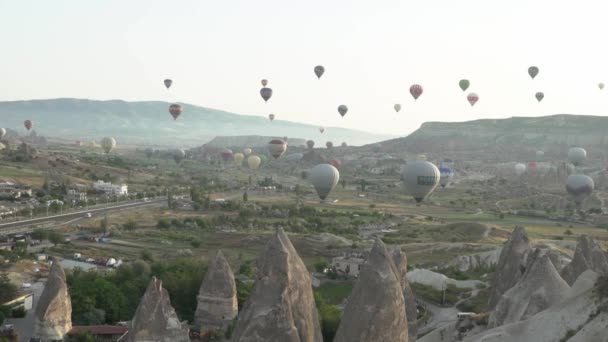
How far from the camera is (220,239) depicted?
64.4 metres

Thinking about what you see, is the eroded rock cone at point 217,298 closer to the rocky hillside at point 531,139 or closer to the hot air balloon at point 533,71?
the hot air balloon at point 533,71

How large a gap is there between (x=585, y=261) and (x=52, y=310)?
18.4m

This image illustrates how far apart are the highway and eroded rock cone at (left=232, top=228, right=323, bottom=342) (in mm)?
47452

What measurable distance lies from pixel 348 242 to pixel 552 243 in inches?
635

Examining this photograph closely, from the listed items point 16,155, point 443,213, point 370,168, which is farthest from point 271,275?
point 370,168

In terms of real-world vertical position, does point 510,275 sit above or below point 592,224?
above

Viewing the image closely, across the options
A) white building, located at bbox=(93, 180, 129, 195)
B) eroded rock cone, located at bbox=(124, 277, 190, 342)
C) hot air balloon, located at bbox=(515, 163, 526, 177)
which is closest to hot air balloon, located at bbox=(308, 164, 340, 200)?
white building, located at bbox=(93, 180, 129, 195)

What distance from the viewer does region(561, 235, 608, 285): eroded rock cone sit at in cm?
2558

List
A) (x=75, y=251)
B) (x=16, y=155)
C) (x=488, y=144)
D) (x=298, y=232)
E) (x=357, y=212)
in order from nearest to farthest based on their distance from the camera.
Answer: (x=75, y=251) < (x=298, y=232) < (x=357, y=212) < (x=16, y=155) < (x=488, y=144)

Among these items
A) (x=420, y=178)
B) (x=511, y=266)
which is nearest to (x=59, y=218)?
(x=420, y=178)

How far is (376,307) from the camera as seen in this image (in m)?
16.6

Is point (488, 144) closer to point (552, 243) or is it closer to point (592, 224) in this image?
point (592, 224)

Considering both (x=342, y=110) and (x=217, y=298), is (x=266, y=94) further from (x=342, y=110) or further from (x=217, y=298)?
(x=217, y=298)

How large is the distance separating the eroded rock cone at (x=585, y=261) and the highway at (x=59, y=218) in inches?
1798
